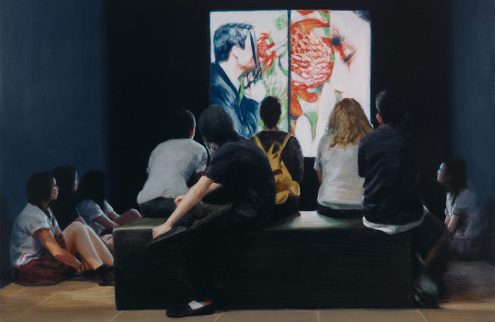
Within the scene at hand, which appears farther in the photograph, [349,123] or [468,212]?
[468,212]

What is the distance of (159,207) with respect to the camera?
418cm

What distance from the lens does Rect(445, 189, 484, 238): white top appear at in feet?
15.3

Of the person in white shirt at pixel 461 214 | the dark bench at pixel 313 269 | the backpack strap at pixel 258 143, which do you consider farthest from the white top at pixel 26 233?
the person in white shirt at pixel 461 214

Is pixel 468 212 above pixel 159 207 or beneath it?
beneath

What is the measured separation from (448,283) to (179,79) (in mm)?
3216

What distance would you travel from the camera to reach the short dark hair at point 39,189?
14.0ft

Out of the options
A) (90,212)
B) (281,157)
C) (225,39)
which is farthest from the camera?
(225,39)

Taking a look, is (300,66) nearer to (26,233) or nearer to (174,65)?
(174,65)

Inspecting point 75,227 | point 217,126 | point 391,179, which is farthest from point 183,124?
point 391,179

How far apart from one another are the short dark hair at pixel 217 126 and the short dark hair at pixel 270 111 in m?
0.58

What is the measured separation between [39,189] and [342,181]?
2122 millimetres

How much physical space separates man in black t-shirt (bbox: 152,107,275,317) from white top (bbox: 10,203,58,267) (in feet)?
3.57

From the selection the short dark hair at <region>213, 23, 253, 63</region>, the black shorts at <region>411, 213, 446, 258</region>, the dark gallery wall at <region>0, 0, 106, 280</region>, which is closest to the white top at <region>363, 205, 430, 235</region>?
the black shorts at <region>411, 213, 446, 258</region>

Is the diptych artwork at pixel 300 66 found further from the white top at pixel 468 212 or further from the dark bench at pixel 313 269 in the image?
the dark bench at pixel 313 269
